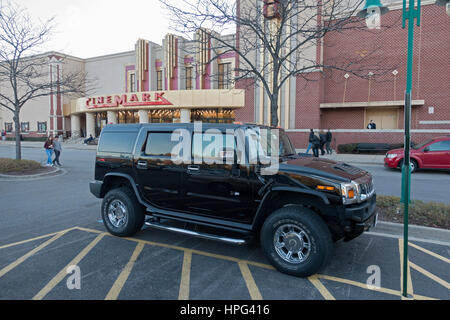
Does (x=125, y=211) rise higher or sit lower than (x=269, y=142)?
lower

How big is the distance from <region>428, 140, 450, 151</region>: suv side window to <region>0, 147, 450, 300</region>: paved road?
32.0 feet

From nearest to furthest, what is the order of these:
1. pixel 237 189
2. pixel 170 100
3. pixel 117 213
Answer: pixel 237 189 < pixel 117 213 < pixel 170 100

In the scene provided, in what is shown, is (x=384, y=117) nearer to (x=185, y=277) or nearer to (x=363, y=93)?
(x=363, y=93)

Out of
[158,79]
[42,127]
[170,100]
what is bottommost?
[42,127]

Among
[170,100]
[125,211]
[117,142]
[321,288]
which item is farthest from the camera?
[170,100]

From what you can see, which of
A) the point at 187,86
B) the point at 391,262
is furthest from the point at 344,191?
the point at 187,86

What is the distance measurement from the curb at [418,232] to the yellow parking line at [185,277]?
343cm

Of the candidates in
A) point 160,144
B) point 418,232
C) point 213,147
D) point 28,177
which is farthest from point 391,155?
point 28,177

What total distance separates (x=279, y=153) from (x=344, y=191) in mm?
1343

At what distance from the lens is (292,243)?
12.7 ft

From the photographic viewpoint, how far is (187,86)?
36031mm

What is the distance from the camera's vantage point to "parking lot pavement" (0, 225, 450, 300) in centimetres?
341

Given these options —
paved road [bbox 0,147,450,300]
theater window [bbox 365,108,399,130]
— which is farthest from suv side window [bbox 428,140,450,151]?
theater window [bbox 365,108,399,130]

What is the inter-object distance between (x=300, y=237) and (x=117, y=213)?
131 inches
